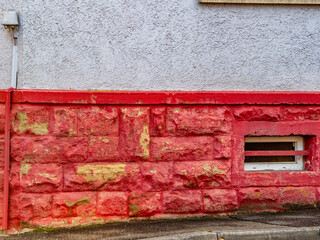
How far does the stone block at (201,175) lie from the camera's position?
13.5 ft

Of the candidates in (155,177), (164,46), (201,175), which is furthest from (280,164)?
(164,46)

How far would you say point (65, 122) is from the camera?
3.96 meters

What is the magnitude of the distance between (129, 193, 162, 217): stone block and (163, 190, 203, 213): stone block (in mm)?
116

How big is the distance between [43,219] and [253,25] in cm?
335

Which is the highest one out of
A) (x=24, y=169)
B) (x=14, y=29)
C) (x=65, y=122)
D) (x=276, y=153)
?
(x=14, y=29)

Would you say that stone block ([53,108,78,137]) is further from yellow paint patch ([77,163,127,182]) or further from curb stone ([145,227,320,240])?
curb stone ([145,227,320,240])

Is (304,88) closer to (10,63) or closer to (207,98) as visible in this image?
(207,98)

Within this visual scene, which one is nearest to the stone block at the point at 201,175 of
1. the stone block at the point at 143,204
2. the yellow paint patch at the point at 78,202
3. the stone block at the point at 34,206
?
the stone block at the point at 143,204

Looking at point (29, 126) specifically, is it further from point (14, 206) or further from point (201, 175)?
point (201, 175)

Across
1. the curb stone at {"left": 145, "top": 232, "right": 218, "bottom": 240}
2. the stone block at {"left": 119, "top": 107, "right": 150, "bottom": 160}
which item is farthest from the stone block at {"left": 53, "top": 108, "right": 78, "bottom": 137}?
the curb stone at {"left": 145, "top": 232, "right": 218, "bottom": 240}

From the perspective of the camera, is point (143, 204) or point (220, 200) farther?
point (220, 200)

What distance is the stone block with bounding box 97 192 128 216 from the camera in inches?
157

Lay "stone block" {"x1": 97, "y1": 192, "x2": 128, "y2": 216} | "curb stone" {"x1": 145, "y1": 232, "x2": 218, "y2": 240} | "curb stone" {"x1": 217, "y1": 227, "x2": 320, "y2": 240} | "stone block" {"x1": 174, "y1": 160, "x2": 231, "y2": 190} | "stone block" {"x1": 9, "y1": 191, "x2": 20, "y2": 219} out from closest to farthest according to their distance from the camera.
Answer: "curb stone" {"x1": 145, "y1": 232, "x2": 218, "y2": 240} → "curb stone" {"x1": 217, "y1": 227, "x2": 320, "y2": 240} → "stone block" {"x1": 9, "y1": 191, "x2": 20, "y2": 219} → "stone block" {"x1": 97, "y1": 192, "x2": 128, "y2": 216} → "stone block" {"x1": 174, "y1": 160, "x2": 231, "y2": 190}

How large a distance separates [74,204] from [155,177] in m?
0.96
